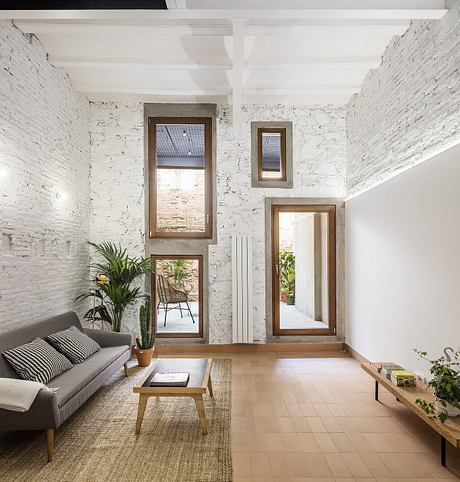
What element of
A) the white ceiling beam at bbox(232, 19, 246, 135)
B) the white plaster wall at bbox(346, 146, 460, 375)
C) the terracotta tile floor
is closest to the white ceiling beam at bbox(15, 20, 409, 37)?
the white ceiling beam at bbox(232, 19, 246, 135)

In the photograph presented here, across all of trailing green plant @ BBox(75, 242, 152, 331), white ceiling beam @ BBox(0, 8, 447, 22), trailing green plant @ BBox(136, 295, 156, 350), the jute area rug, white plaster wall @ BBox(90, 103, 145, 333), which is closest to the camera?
the jute area rug

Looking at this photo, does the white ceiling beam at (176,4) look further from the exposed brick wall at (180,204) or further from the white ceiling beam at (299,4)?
the exposed brick wall at (180,204)

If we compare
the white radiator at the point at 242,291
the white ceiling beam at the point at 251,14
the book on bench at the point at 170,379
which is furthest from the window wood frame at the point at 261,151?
the book on bench at the point at 170,379

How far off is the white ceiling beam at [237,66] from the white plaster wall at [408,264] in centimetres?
218

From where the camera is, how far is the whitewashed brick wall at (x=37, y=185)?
4359mm

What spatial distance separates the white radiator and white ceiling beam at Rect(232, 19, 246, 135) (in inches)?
72.3

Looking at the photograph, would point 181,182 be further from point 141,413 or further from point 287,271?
point 141,413

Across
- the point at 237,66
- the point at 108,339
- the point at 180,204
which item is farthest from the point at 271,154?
the point at 108,339

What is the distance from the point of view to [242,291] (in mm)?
7004

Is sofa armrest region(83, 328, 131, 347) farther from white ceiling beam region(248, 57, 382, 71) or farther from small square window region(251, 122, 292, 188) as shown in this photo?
white ceiling beam region(248, 57, 382, 71)

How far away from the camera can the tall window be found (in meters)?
7.20

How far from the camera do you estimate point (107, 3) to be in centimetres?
364

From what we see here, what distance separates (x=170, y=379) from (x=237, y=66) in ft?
11.9

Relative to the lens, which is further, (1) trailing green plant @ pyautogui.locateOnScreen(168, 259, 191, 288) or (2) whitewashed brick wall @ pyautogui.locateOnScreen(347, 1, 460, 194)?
(1) trailing green plant @ pyautogui.locateOnScreen(168, 259, 191, 288)
